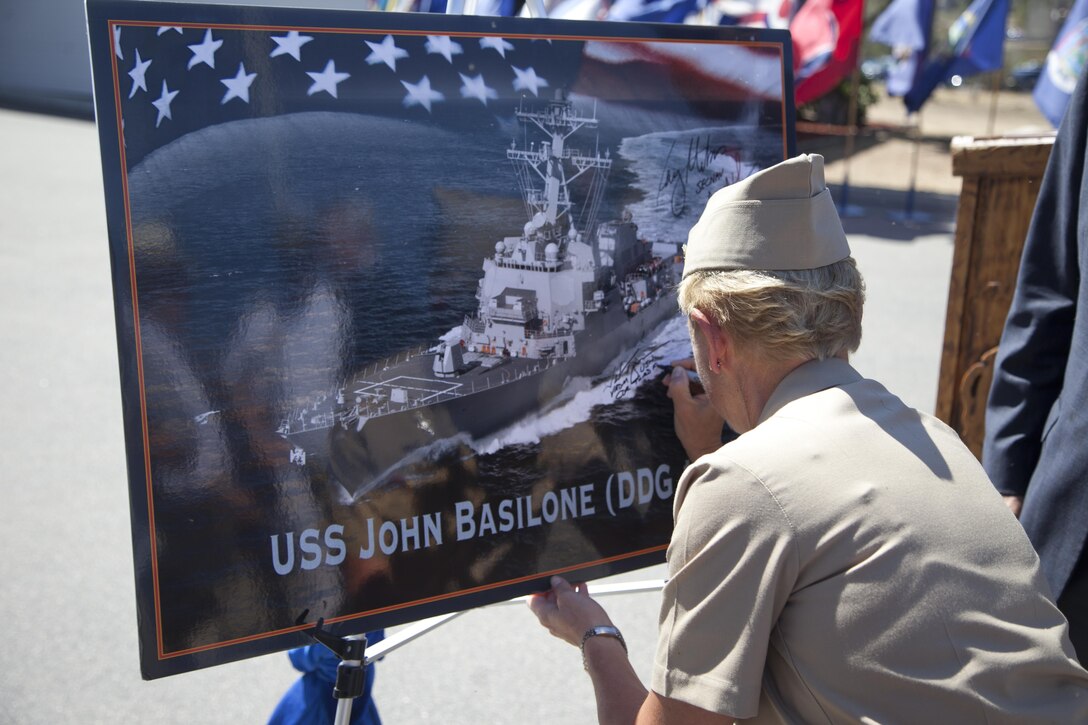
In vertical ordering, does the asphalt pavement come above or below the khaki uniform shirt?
below

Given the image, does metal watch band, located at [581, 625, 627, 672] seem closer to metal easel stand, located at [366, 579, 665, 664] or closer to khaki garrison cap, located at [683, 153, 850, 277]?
metal easel stand, located at [366, 579, 665, 664]

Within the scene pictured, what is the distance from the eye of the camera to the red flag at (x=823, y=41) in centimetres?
885

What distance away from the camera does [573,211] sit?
1.72 meters

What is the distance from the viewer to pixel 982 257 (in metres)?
2.44

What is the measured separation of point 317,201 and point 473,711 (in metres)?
1.94

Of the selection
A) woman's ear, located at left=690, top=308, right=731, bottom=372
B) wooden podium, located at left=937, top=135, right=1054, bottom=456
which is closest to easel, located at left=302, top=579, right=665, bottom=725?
woman's ear, located at left=690, top=308, right=731, bottom=372

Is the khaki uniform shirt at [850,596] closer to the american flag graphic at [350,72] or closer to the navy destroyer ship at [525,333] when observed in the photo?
the navy destroyer ship at [525,333]

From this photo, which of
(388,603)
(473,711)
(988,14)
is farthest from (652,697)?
(988,14)

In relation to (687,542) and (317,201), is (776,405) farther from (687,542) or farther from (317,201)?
(317,201)

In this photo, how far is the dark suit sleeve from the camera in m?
1.96

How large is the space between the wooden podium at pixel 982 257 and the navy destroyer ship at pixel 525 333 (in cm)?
100

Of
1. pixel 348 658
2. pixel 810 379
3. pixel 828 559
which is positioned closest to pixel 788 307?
pixel 810 379
